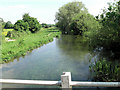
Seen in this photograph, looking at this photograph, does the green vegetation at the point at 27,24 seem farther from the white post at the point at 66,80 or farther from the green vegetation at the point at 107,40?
the white post at the point at 66,80

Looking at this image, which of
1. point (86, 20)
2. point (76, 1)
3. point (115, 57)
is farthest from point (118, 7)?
point (76, 1)

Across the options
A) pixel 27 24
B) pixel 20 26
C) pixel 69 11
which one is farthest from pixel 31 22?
pixel 69 11

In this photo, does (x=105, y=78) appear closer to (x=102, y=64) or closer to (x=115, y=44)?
(x=102, y=64)

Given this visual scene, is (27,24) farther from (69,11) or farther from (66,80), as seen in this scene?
(66,80)

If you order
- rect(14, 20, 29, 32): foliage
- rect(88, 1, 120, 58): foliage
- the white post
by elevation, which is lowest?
the white post

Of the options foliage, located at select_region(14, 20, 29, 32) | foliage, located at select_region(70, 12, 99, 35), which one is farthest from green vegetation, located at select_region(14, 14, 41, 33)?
foliage, located at select_region(70, 12, 99, 35)

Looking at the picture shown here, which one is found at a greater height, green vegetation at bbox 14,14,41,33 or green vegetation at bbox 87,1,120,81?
green vegetation at bbox 14,14,41,33

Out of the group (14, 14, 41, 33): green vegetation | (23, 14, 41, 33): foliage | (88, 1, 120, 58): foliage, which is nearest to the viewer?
(88, 1, 120, 58): foliage

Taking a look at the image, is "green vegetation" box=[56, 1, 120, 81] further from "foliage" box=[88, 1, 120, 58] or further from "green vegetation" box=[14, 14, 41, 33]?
"green vegetation" box=[14, 14, 41, 33]

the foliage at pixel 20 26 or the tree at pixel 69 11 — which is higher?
the tree at pixel 69 11

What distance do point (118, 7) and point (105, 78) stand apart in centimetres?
439

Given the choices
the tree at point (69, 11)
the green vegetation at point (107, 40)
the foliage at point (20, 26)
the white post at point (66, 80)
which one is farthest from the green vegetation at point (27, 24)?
the white post at point (66, 80)

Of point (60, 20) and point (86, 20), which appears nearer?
point (86, 20)

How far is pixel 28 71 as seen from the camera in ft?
29.2
